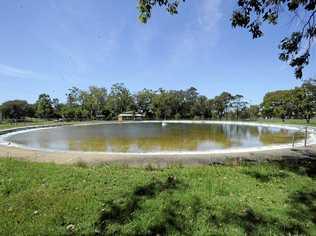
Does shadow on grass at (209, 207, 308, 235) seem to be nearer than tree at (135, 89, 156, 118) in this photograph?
Yes

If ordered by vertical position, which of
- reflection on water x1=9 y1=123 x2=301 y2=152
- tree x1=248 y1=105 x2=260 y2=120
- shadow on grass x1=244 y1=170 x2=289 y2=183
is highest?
tree x1=248 y1=105 x2=260 y2=120

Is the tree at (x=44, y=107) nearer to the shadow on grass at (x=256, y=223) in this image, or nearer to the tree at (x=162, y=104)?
the tree at (x=162, y=104)

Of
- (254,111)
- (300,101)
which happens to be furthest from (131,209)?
(254,111)

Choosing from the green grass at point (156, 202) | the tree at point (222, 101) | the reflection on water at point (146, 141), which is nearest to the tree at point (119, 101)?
the tree at point (222, 101)

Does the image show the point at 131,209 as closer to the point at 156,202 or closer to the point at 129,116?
the point at 156,202

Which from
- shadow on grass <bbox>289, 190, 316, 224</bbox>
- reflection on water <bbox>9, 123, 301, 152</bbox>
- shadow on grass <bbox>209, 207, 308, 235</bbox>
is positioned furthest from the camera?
Result: reflection on water <bbox>9, 123, 301, 152</bbox>

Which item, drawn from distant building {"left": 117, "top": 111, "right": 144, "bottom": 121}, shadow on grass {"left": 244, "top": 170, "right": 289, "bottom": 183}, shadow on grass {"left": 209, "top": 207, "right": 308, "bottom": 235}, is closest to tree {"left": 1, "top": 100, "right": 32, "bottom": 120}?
distant building {"left": 117, "top": 111, "right": 144, "bottom": 121}

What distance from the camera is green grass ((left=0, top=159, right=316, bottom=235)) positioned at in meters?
3.64

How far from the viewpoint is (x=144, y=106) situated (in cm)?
6994

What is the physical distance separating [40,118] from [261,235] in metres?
71.1

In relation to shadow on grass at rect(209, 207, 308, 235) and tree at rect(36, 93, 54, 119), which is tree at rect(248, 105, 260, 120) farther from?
shadow on grass at rect(209, 207, 308, 235)

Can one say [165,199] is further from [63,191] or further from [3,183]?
[3,183]

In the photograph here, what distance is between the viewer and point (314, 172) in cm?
669

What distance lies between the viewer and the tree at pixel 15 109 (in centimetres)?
6700
